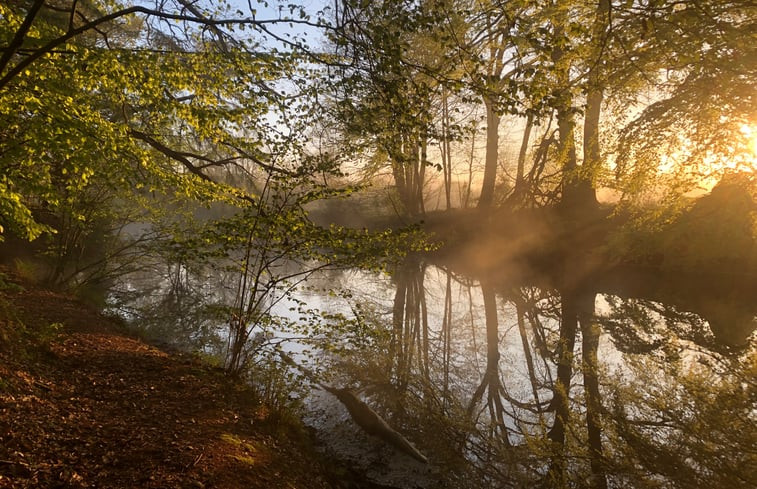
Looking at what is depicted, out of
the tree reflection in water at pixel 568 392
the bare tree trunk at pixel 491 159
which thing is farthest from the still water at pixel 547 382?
the bare tree trunk at pixel 491 159

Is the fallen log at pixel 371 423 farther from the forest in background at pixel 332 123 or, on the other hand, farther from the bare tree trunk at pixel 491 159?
the bare tree trunk at pixel 491 159

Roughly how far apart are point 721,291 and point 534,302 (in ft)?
17.8

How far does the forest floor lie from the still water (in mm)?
997

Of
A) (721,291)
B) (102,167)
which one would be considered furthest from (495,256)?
(102,167)

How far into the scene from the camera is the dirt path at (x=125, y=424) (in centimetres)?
278

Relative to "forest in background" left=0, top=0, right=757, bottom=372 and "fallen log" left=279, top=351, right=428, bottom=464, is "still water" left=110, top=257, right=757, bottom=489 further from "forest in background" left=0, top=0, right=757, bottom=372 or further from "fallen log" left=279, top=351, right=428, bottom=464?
"forest in background" left=0, top=0, right=757, bottom=372

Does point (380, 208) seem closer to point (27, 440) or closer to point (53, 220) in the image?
point (53, 220)

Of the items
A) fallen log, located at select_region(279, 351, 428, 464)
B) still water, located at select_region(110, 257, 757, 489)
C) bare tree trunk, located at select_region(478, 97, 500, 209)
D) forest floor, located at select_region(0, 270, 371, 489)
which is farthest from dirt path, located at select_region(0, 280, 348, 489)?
bare tree trunk, located at select_region(478, 97, 500, 209)

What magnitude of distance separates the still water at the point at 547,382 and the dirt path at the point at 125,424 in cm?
113

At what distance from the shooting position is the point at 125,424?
3486 millimetres

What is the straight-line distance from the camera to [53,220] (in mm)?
11875

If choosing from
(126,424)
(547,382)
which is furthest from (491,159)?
(126,424)

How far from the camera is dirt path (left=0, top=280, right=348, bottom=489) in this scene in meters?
2.78

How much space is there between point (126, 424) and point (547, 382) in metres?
6.32
